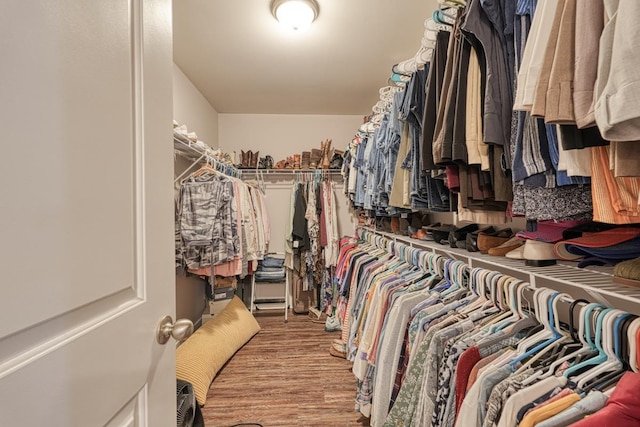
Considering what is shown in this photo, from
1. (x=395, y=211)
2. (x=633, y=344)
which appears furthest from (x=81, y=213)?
(x=395, y=211)

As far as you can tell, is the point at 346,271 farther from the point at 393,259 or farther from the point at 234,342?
the point at 234,342

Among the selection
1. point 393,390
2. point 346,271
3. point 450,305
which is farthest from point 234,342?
point 450,305

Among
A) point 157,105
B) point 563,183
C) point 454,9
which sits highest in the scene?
point 454,9

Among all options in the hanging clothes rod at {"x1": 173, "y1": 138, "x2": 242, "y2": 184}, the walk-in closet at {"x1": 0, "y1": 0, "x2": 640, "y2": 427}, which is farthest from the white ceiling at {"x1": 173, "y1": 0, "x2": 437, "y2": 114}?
the hanging clothes rod at {"x1": 173, "y1": 138, "x2": 242, "y2": 184}

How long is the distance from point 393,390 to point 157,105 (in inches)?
48.2

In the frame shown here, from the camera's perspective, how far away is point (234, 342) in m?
2.57

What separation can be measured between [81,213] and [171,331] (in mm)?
343

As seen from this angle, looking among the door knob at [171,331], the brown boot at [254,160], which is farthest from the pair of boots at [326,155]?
the door knob at [171,331]

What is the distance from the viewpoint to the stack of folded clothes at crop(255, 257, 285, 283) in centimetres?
352

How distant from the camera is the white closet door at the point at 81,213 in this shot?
33cm

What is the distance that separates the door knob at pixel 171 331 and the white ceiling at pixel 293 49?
193cm

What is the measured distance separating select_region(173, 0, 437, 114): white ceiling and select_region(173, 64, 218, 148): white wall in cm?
8

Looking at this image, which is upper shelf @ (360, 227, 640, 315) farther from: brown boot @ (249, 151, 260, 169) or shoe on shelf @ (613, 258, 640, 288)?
brown boot @ (249, 151, 260, 169)

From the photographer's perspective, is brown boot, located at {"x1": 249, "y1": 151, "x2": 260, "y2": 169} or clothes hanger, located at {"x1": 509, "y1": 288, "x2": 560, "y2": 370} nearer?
clothes hanger, located at {"x1": 509, "y1": 288, "x2": 560, "y2": 370}
